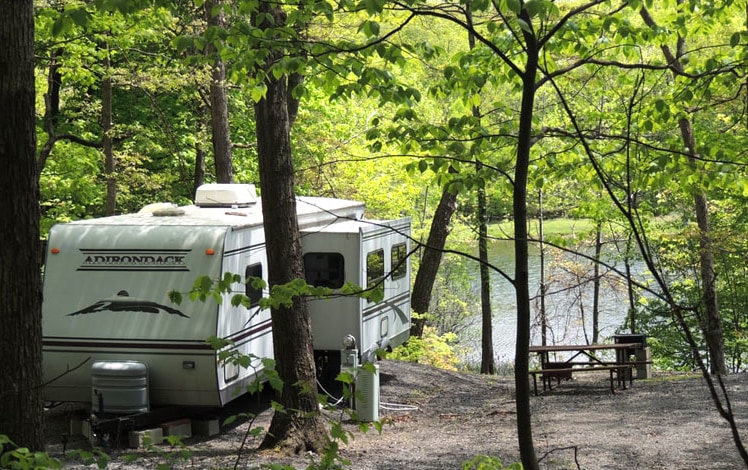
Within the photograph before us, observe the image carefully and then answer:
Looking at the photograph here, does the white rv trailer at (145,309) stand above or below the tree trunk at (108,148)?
below

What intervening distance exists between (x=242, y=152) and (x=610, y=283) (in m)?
10.7

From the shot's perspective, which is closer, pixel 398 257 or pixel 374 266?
pixel 374 266

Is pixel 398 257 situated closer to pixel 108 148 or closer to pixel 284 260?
pixel 284 260

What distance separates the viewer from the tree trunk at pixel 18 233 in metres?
4.43

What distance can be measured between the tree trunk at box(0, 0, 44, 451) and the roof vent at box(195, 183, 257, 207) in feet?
23.6

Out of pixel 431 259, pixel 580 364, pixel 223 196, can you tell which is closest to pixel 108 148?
pixel 223 196

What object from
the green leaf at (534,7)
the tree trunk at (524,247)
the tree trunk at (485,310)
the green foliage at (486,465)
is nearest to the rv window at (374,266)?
the tree trunk at (485,310)

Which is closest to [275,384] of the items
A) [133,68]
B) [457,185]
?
[457,185]

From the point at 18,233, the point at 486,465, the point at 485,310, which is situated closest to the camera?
the point at 486,465

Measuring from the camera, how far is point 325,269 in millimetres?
11508

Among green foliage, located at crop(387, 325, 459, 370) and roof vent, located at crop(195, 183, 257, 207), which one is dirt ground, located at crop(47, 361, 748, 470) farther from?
green foliage, located at crop(387, 325, 459, 370)

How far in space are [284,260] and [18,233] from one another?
13.9 ft

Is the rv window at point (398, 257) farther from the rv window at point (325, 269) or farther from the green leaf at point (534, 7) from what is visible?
the green leaf at point (534, 7)

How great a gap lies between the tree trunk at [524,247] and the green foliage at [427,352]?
1359cm
